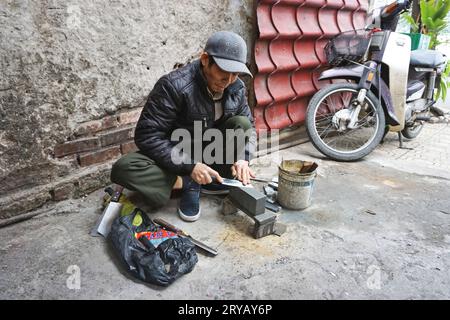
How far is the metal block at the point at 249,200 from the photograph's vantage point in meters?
1.94

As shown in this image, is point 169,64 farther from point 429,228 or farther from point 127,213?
point 429,228

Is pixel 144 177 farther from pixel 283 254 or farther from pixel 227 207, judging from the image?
pixel 283 254

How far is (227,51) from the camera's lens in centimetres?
176

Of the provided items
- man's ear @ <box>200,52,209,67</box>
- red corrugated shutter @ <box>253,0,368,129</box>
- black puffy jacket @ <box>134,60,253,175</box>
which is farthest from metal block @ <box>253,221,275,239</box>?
red corrugated shutter @ <box>253,0,368,129</box>

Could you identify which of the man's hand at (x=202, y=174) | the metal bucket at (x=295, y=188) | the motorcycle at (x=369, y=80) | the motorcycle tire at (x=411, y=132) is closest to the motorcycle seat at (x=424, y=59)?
the motorcycle at (x=369, y=80)

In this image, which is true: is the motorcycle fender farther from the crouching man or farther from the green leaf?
the green leaf

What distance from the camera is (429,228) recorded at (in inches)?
83.9

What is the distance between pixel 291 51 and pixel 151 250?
7.89ft

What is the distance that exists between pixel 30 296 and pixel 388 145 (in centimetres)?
359

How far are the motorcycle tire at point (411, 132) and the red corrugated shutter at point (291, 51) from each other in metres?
1.15

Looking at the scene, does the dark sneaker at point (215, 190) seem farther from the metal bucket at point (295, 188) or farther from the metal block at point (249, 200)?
the metal bucket at point (295, 188)

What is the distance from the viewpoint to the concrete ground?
1564 mm

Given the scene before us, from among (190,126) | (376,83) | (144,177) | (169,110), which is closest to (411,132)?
(376,83)

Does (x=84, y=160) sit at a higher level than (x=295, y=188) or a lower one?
higher
